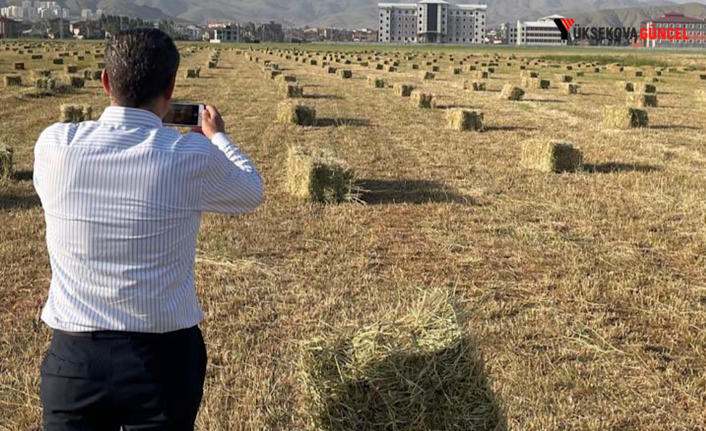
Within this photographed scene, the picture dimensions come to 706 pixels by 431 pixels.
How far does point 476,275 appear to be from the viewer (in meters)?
8.34

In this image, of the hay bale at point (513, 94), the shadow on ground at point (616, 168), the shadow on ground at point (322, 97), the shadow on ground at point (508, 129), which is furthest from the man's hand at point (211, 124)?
the hay bale at point (513, 94)

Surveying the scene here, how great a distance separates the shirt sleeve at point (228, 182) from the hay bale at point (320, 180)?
8.29 meters

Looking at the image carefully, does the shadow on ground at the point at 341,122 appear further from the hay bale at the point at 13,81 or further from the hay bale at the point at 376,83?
the hay bale at the point at 13,81

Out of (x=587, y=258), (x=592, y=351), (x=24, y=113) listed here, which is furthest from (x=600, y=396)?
(x=24, y=113)

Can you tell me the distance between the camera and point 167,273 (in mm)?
2896

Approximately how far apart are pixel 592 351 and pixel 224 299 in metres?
3.51

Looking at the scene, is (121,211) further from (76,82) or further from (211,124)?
(76,82)

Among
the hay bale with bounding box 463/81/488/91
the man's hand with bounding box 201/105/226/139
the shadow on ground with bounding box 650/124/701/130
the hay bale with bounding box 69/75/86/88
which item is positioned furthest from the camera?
the hay bale with bounding box 463/81/488/91

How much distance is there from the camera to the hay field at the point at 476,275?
5539 mm

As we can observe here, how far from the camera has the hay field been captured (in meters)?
5.54

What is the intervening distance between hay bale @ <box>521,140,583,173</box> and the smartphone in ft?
38.4

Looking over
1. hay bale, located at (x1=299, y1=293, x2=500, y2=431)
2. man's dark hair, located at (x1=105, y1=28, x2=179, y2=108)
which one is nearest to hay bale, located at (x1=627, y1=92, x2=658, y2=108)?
hay bale, located at (x1=299, y1=293, x2=500, y2=431)

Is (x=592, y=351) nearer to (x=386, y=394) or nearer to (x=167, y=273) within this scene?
(x=386, y=394)

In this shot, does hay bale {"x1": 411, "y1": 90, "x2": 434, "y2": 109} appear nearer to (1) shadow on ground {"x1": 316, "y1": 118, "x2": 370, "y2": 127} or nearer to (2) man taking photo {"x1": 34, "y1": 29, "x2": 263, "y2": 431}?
(1) shadow on ground {"x1": 316, "y1": 118, "x2": 370, "y2": 127}
